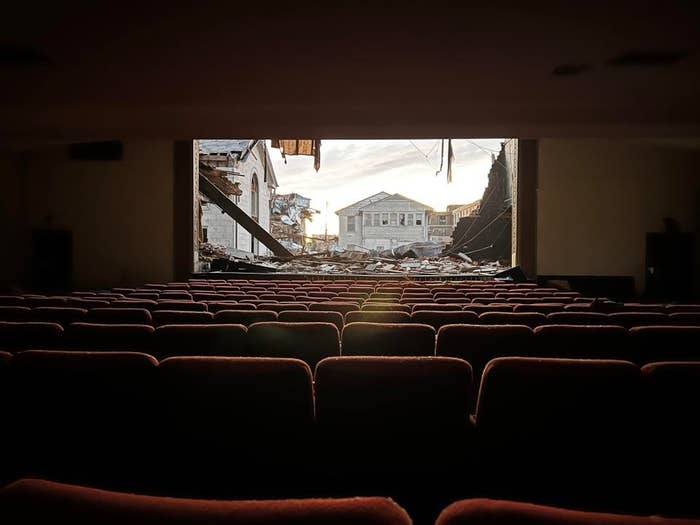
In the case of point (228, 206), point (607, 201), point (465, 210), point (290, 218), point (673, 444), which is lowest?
point (673, 444)

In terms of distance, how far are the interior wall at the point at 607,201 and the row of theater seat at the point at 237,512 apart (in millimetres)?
12073

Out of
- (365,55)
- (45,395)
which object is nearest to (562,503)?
(45,395)

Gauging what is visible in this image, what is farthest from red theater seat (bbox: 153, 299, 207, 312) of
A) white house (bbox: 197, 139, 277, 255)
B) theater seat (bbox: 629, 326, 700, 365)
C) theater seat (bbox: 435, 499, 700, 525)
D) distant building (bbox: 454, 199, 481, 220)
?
distant building (bbox: 454, 199, 481, 220)

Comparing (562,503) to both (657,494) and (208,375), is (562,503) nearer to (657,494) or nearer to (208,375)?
(657,494)

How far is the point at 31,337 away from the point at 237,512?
2469mm

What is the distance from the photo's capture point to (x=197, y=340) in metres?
2.33

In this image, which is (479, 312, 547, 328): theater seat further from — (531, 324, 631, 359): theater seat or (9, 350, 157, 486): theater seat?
(9, 350, 157, 486): theater seat

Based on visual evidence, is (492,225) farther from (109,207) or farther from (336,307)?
(336,307)

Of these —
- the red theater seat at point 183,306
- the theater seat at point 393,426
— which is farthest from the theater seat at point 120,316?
the theater seat at point 393,426

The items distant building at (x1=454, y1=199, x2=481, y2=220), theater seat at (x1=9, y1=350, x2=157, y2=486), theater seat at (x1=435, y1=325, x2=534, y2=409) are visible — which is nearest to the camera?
theater seat at (x1=9, y1=350, x2=157, y2=486)

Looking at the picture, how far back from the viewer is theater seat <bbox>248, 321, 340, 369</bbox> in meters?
2.32

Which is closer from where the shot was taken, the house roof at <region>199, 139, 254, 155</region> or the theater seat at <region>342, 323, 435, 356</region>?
the theater seat at <region>342, 323, 435, 356</region>

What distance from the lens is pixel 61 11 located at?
450cm

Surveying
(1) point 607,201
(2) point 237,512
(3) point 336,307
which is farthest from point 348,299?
(1) point 607,201
